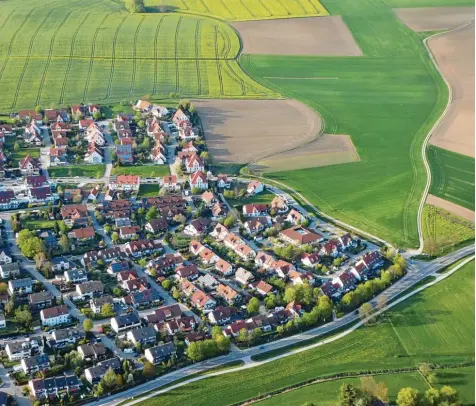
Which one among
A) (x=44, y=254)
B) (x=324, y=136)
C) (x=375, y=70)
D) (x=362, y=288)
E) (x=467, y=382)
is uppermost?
(x=375, y=70)

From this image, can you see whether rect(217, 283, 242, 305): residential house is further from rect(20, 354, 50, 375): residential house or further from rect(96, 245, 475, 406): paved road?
rect(20, 354, 50, 375): residential house

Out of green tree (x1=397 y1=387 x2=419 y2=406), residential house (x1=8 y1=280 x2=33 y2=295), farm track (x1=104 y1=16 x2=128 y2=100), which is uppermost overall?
farm track (x1=104 y1=16 x2=128 y2=100)

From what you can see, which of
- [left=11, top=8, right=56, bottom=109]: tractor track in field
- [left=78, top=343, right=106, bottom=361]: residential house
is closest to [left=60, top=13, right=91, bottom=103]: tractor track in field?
[left=11, top=8, right=56, bottom=109]: tractor track in field

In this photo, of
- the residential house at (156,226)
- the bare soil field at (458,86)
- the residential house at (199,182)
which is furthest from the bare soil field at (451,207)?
the residential house at (156,226)

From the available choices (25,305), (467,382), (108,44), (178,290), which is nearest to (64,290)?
(25,305)

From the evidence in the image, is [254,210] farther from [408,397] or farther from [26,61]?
[26,61]

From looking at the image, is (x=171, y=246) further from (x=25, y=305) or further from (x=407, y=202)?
(x=407, y=202)
